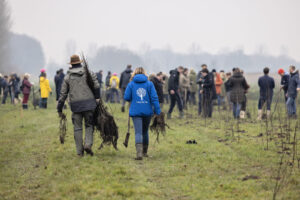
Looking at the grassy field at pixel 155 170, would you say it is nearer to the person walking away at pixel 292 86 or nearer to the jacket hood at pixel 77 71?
the jacket hood at pixel 77 71

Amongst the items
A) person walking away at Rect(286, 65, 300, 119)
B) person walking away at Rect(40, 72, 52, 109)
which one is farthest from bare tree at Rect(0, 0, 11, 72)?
person walking away at Rect(286, 65, 300, 119)

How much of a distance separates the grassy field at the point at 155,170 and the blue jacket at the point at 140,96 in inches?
40.1

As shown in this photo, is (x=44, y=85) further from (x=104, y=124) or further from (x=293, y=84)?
(x=104, y=124)

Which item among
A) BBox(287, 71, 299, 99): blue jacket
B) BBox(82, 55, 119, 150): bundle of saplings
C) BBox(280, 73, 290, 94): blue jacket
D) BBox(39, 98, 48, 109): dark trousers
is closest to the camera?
BBox(82, 55, 119, 150): bundle of saplings

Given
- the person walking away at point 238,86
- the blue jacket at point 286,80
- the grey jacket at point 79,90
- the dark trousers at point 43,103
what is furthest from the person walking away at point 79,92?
the dark trousers at point 43,103

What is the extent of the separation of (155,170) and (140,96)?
64.5 inches

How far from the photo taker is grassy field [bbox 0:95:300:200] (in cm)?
651

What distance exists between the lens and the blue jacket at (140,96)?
891 cm

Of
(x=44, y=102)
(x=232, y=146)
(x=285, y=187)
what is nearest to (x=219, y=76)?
(x=44, y=102)

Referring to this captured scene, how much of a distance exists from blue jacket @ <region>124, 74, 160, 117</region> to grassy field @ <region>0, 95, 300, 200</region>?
3.34ft

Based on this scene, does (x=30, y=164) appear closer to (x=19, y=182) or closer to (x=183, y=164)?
(x=19, y=182)

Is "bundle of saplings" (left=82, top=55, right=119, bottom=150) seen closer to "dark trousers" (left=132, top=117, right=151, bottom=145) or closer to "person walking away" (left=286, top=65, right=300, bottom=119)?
"dark trousers" (left=132, top=117, right=151, bottom=145)

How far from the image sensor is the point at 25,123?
56.3 feet

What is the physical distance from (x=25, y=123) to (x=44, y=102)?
7234 millimetres
